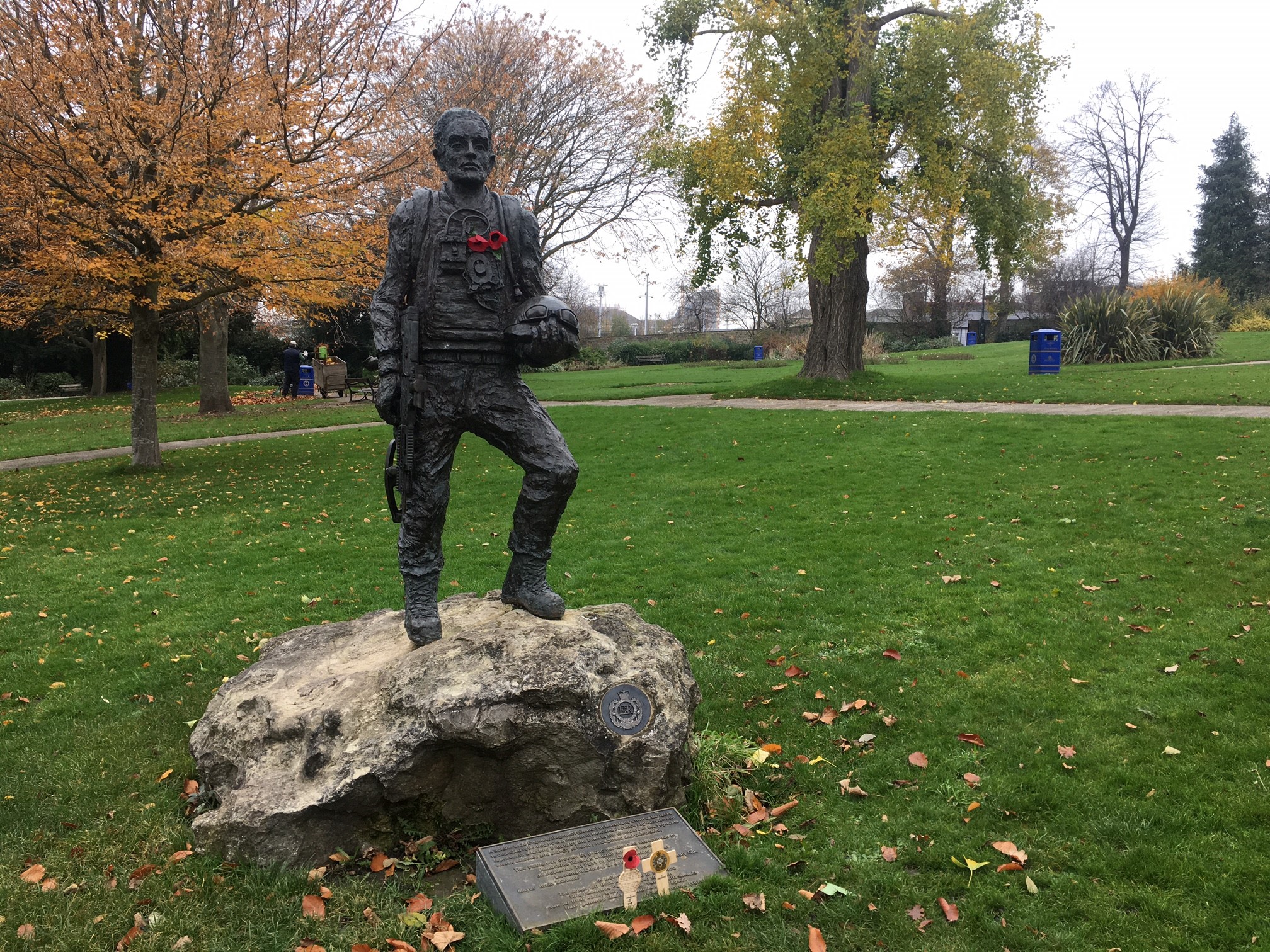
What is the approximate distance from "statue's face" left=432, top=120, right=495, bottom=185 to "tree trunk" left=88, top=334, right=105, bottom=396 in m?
31.6

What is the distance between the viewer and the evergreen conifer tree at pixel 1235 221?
147 feet

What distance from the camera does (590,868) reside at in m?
3.74

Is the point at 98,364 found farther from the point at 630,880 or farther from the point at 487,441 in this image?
the point at 630,880

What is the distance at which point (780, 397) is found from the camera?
770 inches

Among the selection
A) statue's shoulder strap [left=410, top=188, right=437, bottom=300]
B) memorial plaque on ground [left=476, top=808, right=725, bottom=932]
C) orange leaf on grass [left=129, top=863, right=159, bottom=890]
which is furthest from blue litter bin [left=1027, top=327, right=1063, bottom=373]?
orange leaf on grass [left=129, top=863, right=159, bottom=890]

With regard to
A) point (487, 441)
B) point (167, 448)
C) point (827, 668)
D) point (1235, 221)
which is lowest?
point (827, 668)

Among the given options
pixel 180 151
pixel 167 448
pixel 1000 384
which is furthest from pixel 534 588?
pixel 1000 384

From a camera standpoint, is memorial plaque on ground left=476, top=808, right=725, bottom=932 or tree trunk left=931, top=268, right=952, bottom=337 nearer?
memorial plaque on ground left=476, top=808, right=725, bottom=932

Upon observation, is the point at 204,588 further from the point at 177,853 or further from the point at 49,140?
the point at 49,140

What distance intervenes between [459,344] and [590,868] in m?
2.62

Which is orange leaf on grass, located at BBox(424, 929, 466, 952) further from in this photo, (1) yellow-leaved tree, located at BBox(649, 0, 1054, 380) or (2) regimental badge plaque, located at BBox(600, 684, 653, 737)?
(1) yellow-leaved tree, located at BBox(649, 0, 1054, 380)

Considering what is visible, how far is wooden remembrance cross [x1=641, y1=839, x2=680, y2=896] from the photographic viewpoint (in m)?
3.64

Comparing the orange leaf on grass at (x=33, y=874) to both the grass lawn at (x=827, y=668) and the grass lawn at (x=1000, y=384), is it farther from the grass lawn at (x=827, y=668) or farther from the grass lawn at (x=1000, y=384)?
the grass lawn at (x=1000, y=384)

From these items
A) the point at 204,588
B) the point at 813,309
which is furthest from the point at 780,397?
the point at 204,588
